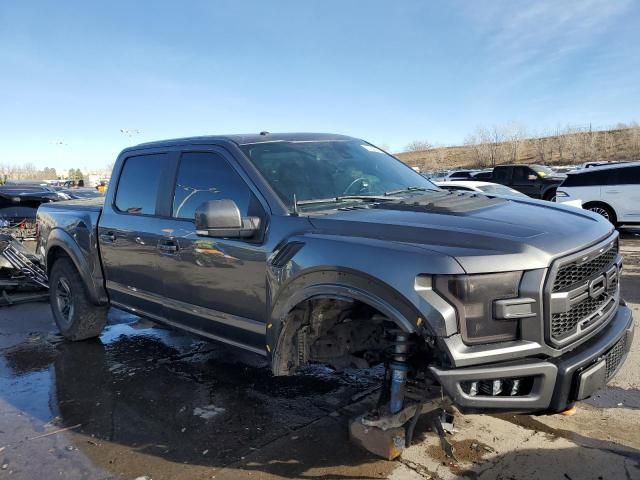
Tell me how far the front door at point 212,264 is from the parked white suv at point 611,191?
39.2 ft

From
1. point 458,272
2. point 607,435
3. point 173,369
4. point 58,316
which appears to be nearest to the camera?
point 458,272

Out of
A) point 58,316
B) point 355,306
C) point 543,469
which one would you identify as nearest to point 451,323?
point 355,306

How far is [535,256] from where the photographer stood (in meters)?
2.43

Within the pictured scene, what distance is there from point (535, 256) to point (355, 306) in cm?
104

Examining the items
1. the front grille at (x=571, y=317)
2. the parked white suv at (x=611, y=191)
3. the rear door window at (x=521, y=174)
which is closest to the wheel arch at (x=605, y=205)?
the parked white suv at (x=611, y=191)

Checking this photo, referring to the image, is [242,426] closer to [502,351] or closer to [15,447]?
[15,447]

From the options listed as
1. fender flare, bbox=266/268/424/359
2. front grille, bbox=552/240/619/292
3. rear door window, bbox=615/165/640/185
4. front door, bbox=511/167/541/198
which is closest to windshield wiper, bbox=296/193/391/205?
fender flare, bbox=266/268/424/359

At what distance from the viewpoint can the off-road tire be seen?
539 centimetres

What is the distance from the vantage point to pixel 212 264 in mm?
3604

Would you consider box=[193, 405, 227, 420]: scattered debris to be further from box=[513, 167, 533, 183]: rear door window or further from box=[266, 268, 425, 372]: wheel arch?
box=[513, 167, 533, 183]: rear door window

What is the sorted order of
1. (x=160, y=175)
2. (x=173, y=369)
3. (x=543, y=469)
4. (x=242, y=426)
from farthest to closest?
(x=173, y=369)
(x=160, y=175)
(x=242, y=426)
(x=543, y=469)

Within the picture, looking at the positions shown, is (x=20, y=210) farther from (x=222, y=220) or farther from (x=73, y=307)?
(x=222, y=220)

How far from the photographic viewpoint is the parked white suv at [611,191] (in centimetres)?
1277

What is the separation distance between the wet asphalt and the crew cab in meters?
16.4
